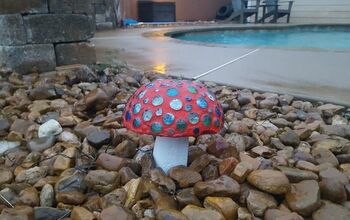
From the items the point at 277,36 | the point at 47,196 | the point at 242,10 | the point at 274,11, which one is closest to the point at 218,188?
the point at 47,196

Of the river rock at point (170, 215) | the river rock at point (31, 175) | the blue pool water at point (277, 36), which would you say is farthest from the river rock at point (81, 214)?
the blue pool water at point (277, 36)

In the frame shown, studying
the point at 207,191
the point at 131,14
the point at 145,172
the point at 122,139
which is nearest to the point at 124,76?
the point at 122,139

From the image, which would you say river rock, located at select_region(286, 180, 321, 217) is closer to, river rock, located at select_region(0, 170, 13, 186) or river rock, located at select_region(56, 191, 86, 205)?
river rock, located at select_region(56, 191, 86, 205)

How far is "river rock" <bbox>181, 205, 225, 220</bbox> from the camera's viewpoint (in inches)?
49.6

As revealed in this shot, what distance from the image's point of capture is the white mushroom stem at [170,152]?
1523 mm

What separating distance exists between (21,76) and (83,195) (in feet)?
6.84

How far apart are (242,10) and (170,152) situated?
11.9 metres

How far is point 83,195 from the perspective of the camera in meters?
1.45

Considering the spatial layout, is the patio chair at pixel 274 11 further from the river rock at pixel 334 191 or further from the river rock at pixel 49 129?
the river rock at pixel 334 191

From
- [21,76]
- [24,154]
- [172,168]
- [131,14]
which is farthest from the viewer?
[131,14]

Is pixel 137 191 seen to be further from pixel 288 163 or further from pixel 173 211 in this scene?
pixel 288 163

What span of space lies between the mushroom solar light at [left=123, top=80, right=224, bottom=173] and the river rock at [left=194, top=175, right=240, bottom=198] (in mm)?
199

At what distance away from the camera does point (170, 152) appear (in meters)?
1.53

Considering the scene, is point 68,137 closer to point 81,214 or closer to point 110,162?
point 110,162
